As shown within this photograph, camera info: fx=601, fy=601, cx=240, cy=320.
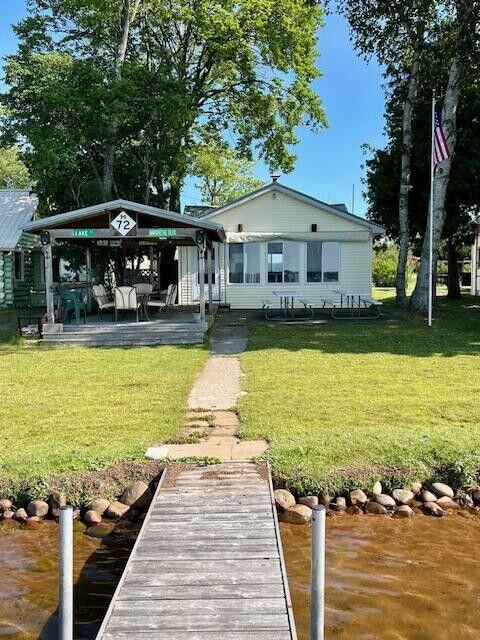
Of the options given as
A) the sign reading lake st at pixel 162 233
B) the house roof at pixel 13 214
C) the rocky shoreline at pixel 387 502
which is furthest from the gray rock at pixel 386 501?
the house roof at pixel 13 214

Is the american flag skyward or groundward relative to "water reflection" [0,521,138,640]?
skyward

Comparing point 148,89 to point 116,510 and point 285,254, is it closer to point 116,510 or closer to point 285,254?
point 285,254

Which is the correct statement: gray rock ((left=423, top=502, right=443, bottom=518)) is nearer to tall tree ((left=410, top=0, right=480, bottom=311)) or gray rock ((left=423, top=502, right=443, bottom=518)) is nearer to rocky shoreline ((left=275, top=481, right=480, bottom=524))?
rocky shoreline ((left=275, top=481, right=480, bottom=524))

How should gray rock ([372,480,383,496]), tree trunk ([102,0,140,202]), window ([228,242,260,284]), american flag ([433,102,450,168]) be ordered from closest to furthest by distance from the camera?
1. gray rock ([372,480,383,496])
2. american flag ([433,102,450,168])
3. tree trunk ([102,0,140,202])
4. window ([228,242,260,284])

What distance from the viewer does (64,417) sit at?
7.16 m

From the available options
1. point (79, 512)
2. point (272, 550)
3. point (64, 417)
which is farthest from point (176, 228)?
point (272, 550)

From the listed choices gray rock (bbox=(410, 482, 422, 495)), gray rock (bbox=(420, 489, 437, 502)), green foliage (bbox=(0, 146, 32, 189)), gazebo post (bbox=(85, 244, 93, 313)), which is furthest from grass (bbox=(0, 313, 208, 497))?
green foliage (bbox=(0, 146, 32, 189))

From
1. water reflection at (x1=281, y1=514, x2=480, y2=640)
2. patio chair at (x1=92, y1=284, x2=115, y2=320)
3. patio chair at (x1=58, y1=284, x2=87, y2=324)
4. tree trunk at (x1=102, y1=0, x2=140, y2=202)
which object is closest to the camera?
water reflection at (x1=281, y1=514, x2=480, y2=640)

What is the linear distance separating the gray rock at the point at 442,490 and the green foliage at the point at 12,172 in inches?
1816

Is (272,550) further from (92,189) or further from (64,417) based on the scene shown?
(92,189)

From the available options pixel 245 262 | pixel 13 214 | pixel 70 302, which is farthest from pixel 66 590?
pixel 13 214

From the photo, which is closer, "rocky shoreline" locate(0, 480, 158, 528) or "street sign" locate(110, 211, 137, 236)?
"rocky shoreline" locate(0, 480, 158, 528)

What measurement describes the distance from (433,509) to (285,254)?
53.2ft

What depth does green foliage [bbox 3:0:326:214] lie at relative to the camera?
18.9 metres
